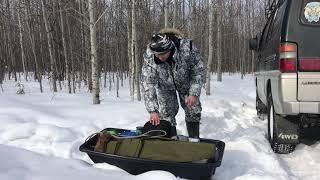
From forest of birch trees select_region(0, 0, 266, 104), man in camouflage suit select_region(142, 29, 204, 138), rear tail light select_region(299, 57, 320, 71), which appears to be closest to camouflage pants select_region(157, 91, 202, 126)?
man in camouflage suit select_region(142, 29, 204, 138)

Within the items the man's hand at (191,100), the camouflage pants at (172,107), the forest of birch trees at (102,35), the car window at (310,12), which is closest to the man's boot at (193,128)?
the camouflage pants at (172,107)

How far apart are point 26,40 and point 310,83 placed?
30294 mm

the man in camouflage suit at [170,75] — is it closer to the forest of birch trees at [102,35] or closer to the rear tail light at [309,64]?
the rear tail light at [309,64]

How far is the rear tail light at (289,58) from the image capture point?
4902 mm

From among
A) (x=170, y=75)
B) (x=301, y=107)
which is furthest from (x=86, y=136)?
(x=301, y=107)

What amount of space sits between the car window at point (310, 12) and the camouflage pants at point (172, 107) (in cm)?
153

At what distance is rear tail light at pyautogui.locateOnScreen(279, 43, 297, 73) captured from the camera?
4902mm

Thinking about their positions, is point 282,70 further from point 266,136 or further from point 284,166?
point 266,136

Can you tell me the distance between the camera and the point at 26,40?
32.7 m

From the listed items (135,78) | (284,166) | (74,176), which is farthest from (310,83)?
(135,78)

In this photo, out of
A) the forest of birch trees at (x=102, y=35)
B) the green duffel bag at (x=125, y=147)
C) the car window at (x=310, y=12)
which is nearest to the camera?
the green duffel bag at (x=125, y=147)

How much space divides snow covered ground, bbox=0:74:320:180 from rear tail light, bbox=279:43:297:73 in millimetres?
1037

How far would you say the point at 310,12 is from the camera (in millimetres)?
5012

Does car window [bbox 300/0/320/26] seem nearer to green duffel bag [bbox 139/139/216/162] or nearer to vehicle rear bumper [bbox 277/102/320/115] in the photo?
vehicle rear bumper [bbox 277/102/320/115]
